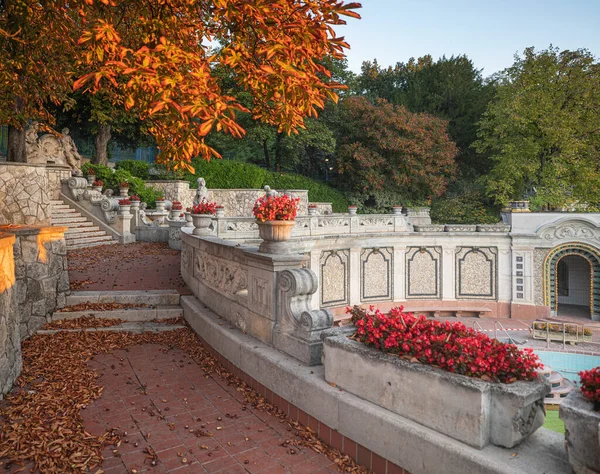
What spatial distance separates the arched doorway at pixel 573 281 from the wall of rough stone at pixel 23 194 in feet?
64.2

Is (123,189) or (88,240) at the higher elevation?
(123,189)

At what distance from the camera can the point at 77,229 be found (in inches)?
650

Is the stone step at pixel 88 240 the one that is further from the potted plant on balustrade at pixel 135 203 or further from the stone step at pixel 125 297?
the stone step at pixel 125 297

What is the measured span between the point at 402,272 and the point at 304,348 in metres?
15.8

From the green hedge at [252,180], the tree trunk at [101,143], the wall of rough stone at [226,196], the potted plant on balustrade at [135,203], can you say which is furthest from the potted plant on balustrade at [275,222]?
the tree trunk at [101,143]

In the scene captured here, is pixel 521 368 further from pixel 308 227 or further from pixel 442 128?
pixel 442 128

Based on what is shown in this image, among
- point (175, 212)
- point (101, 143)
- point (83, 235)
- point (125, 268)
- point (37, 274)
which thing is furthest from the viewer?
point (101, 143)

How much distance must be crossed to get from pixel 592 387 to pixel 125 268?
34.2ft

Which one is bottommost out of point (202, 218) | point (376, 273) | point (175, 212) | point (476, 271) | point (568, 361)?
point (568, 361)

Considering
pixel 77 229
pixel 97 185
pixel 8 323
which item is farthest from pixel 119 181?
pixel 8 323

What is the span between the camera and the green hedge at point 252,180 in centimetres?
2762

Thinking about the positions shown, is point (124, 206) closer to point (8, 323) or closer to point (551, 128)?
point (8, 323)

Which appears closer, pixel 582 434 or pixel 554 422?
pixel 582 434

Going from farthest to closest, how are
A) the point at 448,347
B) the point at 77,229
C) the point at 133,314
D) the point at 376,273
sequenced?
the point at 376,273, the point at 77,229, the point at 133,314, the point at 448,347
